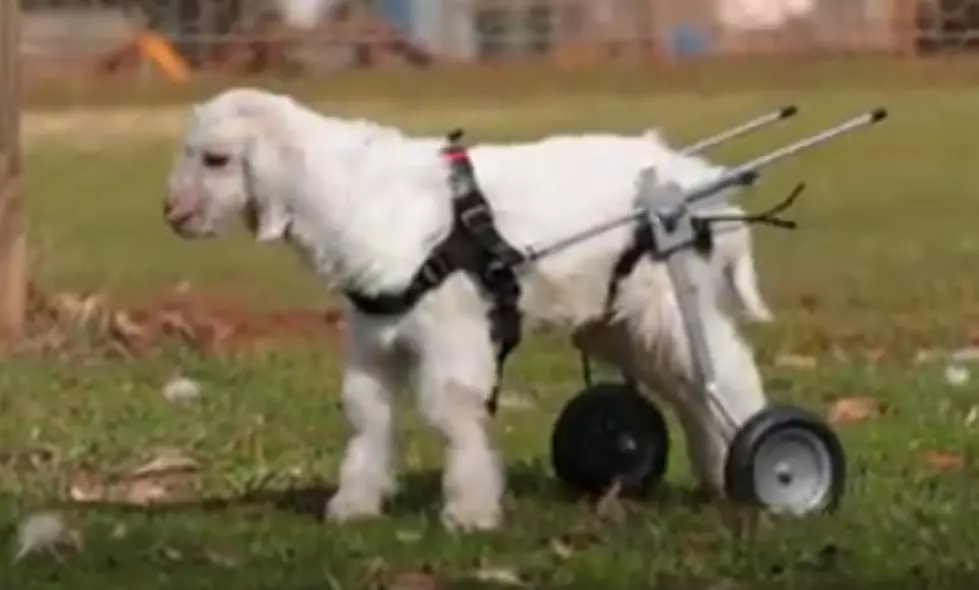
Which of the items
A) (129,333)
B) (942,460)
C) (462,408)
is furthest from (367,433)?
(129,333)

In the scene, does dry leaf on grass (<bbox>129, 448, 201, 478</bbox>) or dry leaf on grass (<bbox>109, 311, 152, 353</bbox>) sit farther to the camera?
dry leaf on grass (<bbox>109, 311, 152, 353</bbox>)

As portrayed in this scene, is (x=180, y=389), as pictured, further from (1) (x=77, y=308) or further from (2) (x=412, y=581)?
(2) (x=412, y=581)

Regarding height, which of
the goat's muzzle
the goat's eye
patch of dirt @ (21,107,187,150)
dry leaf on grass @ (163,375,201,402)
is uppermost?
the goat's eye

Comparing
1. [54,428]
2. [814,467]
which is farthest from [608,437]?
[54,428]

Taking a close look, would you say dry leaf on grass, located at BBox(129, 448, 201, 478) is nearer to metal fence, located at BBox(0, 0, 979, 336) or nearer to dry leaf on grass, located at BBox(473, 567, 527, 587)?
dry leaf on grass, located at BBox(473, 567, 527, 587)

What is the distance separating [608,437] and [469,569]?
932mm

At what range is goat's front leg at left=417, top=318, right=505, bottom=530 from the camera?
4.45 m

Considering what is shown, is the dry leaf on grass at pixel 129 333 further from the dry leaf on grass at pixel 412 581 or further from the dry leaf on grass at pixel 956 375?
the dry leaf on grass at pixel 412 581

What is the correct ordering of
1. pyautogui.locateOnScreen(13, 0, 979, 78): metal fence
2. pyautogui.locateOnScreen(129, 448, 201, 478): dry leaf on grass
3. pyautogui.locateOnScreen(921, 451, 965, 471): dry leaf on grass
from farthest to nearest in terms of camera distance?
1. pyautogui.locateOnScreen(13, 0, 979, 78): metal fence
2. pyautogui.locateOnScreen(129, 448, 201, 478): dry leaf on grass
3. pyautogui.locateOnScreen(921, 451, 965, 471): dry leaf on grass

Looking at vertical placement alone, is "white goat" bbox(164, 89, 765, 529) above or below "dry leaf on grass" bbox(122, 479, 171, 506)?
above

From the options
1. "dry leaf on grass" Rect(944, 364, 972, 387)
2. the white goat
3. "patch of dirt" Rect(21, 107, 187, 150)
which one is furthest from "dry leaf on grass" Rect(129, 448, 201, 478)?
"patch of dirt" Rect(21, 107, 187, 150)

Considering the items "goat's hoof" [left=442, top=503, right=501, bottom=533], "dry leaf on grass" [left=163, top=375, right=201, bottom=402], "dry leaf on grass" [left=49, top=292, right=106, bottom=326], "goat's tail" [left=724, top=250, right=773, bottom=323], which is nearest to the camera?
"goat's hoof" [left=442, top=503, right=501, bottom=533]

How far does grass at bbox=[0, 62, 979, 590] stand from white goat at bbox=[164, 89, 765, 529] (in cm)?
16

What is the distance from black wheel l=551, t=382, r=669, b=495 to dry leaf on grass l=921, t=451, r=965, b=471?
0.58 m
